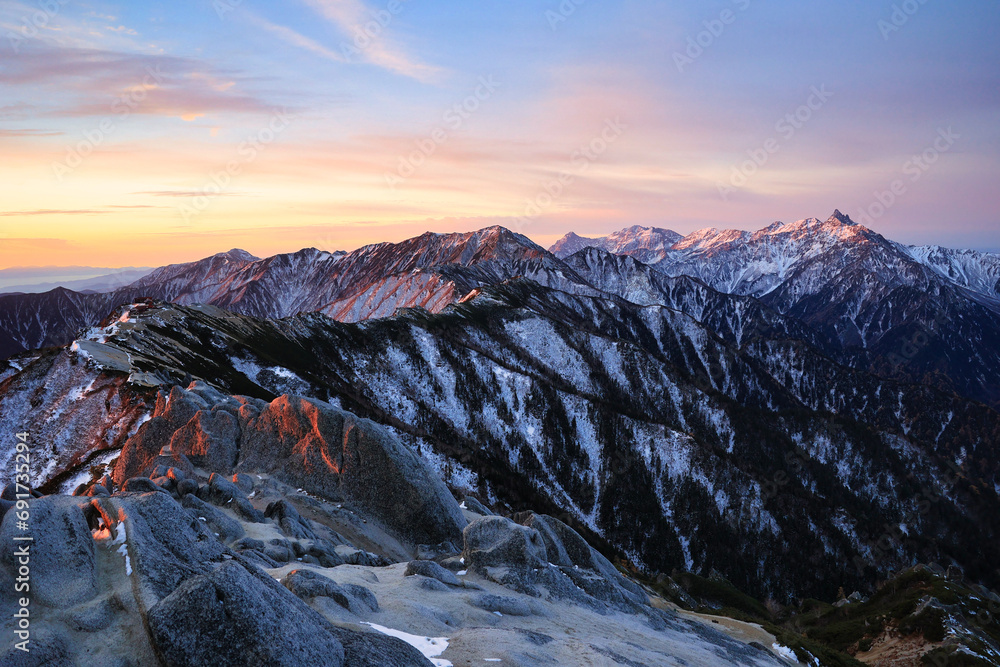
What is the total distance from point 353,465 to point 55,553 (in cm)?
3061

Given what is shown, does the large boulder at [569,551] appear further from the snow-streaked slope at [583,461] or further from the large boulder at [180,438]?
the snow-streaked slope at [583,461]

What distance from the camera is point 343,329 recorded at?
178 metres

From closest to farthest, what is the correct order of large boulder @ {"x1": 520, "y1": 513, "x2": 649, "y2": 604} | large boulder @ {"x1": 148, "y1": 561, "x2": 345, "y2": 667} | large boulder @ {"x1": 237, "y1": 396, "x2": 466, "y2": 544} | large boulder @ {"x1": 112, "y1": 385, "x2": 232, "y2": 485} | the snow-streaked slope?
1. large boulder @ {"x1": 148, "y1": 561, "x2": 345, "y2": 667}
2. large boulder @ {"x1": 520, "y1": 513, "x2": 649, "y2": 604}
3. large boulder @ {"x1": 237, "y1": 396, "x2": 466, "y2": 544}
4. large boulder @ {"x1": 112, "y1": 385, "x2": 232, "y2": 485}
5. the snow-streaked slope

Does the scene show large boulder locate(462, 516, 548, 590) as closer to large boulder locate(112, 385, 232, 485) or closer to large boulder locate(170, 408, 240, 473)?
large boulder locate(112, 385, 232, 485)

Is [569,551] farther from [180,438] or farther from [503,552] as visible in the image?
[180,438]

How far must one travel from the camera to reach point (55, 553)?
19031 millimetres

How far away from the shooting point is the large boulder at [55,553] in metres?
17.8

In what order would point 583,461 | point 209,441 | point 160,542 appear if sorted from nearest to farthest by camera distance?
1. point 160,542
2. point 209,441
3. point 583,461

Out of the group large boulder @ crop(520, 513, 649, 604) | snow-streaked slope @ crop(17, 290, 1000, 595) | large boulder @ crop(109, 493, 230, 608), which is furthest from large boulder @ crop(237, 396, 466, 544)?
snow-streaked slope @ crop(17, 290, 1000, 595)

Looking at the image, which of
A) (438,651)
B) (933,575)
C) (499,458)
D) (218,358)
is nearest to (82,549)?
(438,651)

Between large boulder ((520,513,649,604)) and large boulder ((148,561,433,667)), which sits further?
large boulder ((520,513,649,604))

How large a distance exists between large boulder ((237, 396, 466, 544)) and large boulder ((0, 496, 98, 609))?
28.1m

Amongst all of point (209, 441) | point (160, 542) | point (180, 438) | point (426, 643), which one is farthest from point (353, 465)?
point (426, 643)

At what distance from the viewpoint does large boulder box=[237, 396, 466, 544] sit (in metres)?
46.3
